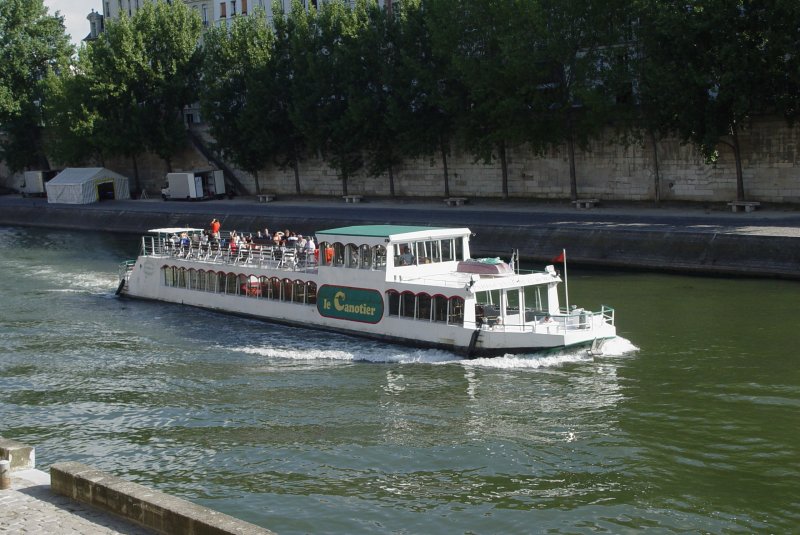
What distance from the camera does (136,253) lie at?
197 ft

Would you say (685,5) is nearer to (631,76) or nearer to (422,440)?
(631,76)

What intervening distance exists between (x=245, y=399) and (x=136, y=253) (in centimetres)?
3556

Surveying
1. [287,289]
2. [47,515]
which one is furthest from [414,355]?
[47,515]

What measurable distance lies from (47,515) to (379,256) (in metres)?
18.7

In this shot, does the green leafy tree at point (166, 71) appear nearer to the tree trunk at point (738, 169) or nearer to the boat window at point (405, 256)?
the tree trunk at point (738, 169)

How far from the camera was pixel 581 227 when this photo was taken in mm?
49625

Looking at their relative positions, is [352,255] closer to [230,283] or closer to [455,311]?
[455,311]

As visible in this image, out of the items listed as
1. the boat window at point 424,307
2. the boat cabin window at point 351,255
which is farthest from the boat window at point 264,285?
the boat window at point 424,307

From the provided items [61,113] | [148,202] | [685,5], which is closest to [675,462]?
[685,5]

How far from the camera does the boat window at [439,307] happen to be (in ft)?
102

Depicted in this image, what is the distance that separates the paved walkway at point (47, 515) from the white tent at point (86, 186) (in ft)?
231

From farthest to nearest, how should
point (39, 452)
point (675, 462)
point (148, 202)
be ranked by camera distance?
point (148, 202) < point (39, 452) < point (675, 462)

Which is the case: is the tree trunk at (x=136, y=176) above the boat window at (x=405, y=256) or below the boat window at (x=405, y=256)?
above

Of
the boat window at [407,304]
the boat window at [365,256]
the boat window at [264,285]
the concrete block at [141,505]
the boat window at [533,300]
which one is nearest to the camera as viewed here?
the concrete block at [141,505]
